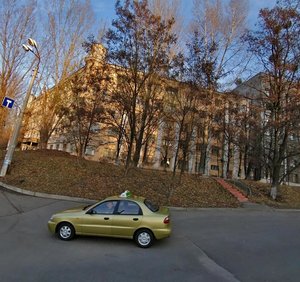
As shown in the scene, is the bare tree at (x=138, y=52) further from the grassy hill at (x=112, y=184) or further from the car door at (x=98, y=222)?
the car door at (x=98, y=222)

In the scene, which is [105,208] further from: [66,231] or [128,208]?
[66,231]

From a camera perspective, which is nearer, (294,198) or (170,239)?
(170,239)

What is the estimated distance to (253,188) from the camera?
2011cm

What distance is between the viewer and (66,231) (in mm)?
Result: 7789

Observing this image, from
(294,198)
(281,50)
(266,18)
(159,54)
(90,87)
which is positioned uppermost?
(266,18)

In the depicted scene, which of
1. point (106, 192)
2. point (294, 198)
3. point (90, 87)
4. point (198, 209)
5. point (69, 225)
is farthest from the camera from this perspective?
point (90, 87)

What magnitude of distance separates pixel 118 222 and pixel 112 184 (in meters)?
8.60

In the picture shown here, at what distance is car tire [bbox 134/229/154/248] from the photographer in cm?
756

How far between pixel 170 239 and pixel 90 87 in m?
15.0

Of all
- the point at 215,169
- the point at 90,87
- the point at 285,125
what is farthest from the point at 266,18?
the point at 215,169

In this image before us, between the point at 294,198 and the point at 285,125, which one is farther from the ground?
the point at 285,125

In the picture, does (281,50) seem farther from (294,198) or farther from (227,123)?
(294,198)

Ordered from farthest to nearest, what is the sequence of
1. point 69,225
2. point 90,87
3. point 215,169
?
1. point 215,169
2. point 90,87
3. point 69,225

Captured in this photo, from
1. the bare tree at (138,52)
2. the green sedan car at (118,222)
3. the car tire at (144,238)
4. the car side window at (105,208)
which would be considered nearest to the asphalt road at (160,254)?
the car tire at (144,238)
